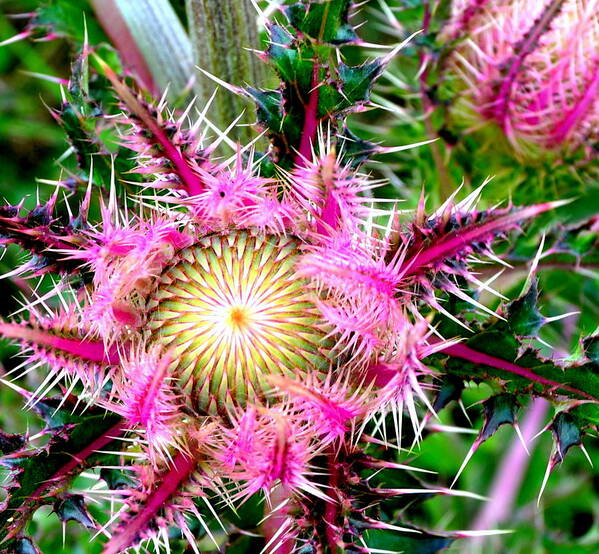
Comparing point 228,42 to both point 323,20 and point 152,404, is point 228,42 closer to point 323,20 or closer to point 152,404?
point 323,20

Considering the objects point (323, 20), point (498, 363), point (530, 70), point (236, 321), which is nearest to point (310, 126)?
point (323, 20)

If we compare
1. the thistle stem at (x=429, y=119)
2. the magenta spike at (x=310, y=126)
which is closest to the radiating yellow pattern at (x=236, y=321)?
the magenta spike at (x=310, y=126)

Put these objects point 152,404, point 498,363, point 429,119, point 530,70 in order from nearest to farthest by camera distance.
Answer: point 152,404
point 498,363
point 530,70
point 429,119

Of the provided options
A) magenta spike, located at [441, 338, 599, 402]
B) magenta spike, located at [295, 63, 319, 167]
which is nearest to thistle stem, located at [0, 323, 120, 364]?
magenta spike, located at [295, 63, 319, 167]

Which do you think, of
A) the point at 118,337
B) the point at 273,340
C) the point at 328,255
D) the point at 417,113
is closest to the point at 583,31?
the point at 417,113

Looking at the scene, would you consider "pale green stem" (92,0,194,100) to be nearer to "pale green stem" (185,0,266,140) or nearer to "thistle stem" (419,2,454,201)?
"pale green stem" (185,0,266,140)

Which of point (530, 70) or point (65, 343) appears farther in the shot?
point (530, 70)

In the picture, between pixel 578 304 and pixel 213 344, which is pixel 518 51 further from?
pixel 213 344
